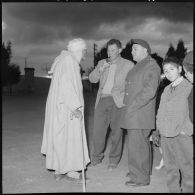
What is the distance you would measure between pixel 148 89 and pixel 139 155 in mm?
944

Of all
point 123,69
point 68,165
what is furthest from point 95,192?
point 123,69

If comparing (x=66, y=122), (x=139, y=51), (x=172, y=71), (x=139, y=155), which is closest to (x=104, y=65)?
(x=139, y=51)

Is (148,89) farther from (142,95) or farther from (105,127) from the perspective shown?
(105,127)

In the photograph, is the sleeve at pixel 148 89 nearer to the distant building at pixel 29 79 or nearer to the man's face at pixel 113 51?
the man's face at pixel 113 51

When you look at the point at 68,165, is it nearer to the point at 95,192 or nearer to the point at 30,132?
the point at 95,192

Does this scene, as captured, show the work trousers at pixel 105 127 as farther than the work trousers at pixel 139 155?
Yes

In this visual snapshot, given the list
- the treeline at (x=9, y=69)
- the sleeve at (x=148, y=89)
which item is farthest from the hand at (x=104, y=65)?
the treeline at (x=9, y=69)

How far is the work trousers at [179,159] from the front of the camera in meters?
4.18

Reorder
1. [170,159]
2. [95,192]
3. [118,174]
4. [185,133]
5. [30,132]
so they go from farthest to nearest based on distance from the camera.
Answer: [30,132] → [118,174] → [95,192] → [170,159] → [185,133]

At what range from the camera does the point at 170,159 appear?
174 inches

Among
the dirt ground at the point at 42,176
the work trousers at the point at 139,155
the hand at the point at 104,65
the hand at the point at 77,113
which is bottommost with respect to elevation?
the dirt ground at the point at 42,176

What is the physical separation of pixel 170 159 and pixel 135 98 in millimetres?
994

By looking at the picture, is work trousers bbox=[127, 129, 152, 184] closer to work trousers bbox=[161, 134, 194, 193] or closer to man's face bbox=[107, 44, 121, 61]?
Result: work trousers bbox=[161, 134, 194, 193]

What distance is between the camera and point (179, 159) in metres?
4.27
